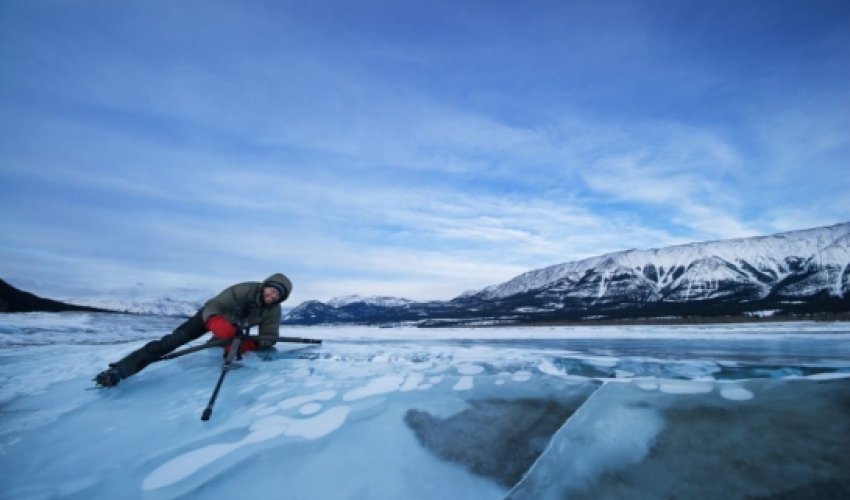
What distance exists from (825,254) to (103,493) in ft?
881

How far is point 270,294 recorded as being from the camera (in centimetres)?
524

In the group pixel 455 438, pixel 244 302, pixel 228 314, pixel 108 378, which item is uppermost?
pixel 244 302

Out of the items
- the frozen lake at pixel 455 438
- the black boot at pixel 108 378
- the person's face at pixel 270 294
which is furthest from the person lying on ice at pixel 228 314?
the frozen lake at pixel 455 438

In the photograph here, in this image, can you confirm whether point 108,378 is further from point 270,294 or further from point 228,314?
point 270,294

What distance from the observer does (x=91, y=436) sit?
338cm

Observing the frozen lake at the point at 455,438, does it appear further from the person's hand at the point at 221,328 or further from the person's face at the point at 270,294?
the person's face at the point at 270,294

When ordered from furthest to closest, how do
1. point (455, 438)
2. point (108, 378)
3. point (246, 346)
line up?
1. point (246, 346)
2. point (108, 378)
3. point (455, 438)

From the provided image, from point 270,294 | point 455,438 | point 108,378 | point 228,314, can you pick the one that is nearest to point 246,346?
point 228,314

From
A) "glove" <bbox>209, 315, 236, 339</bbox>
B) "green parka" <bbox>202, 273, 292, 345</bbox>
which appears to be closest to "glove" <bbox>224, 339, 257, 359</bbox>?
"green parka" <bbox>202, 273, 292, 345</bbox>

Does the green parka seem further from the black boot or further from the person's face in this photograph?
the black boot

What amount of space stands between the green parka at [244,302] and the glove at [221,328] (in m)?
0.27

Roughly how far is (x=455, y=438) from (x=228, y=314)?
3.75 m

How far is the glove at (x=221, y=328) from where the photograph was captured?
4.69 metres

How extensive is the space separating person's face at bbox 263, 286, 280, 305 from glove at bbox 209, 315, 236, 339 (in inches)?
22.7
